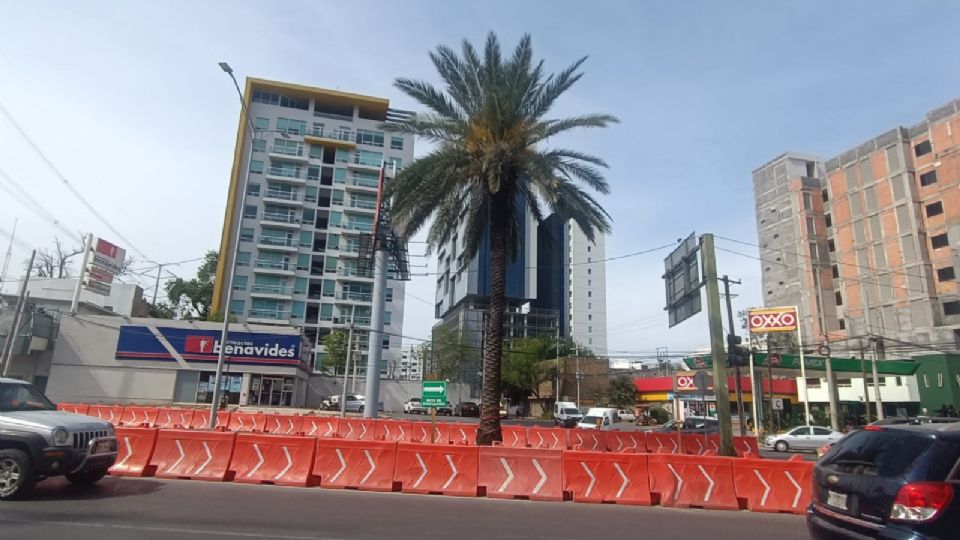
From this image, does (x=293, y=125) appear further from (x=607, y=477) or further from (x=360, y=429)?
(x=607, y=477)

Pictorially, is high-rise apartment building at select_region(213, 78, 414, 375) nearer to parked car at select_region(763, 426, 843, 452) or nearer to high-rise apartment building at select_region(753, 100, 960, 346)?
parked car at select_region(763, 426, 843, 452)

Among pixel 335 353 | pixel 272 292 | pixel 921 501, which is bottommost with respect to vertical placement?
pixel 921 501

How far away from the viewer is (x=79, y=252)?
46219mm

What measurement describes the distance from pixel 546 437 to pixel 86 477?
55.6ft

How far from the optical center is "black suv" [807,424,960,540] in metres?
4.38

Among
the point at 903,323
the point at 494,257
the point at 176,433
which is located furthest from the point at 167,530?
the point at 903,323

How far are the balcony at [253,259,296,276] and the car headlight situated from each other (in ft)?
213

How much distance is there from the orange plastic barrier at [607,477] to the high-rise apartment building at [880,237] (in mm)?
43694

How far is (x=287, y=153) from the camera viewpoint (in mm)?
75062

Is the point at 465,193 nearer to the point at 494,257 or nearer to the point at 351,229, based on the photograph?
the point at 494,257

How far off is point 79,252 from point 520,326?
7178 cm

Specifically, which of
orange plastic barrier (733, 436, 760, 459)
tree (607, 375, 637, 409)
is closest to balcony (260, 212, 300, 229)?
tree (607, 375, 637, 409)

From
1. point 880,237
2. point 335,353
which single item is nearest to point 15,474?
point 335,353

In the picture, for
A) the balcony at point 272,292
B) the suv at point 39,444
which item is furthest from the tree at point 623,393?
the suv at point 39,444
